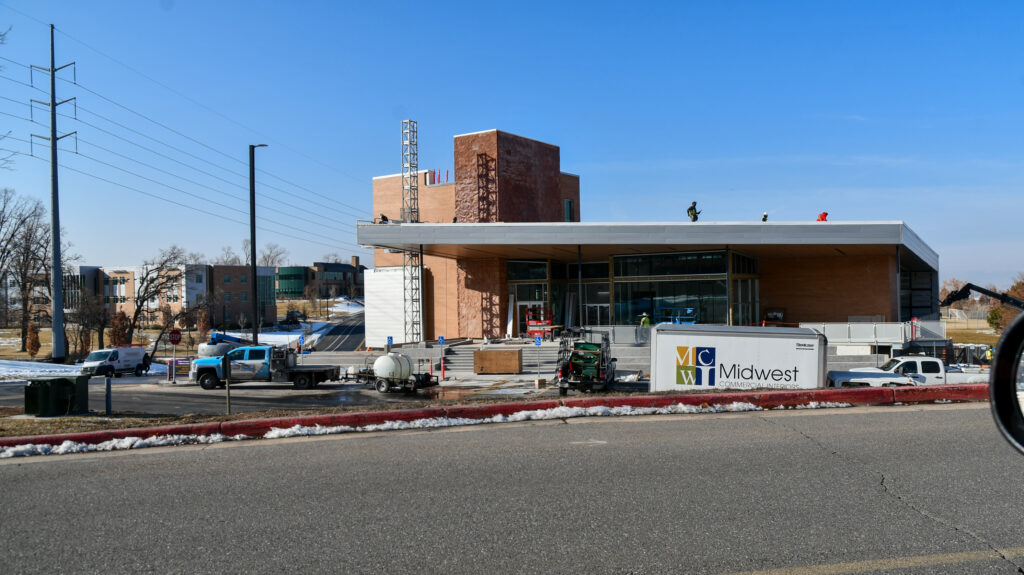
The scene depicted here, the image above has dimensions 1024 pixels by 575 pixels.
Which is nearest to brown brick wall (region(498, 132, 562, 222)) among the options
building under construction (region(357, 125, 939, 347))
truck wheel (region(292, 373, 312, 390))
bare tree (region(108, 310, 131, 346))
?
building under construction (region(357, 125, 939, 347))

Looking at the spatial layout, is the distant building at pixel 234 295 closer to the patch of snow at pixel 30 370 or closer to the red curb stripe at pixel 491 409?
the patch of snow at pixel 30 370

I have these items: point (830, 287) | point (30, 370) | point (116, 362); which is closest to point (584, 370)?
point (830, 287)

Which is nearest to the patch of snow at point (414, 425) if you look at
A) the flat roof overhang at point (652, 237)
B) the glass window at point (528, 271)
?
the flat roof overhang at point (652, 237)

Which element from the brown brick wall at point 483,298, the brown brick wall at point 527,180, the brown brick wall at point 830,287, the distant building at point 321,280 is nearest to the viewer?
the brown brick wall at point 830,287

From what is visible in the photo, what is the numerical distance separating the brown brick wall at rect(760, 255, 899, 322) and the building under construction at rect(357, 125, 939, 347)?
0.07 m

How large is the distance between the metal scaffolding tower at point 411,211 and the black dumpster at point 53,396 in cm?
3012

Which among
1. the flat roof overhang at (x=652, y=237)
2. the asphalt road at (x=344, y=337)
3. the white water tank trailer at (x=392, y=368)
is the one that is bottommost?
the asphalt road at (x=344, y=337)

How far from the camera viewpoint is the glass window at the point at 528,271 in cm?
4475

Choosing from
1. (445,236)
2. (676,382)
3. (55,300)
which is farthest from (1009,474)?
(55,300)

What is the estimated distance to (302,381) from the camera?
28422 millimetres

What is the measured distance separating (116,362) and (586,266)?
2934 cm

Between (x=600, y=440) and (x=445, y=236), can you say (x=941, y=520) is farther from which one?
(x=445, y=236)

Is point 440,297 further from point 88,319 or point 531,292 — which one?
point 88,319

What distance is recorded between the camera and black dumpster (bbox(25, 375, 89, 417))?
1437 cm
